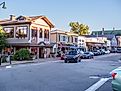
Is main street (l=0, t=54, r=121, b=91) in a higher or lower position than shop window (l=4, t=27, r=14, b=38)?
lower

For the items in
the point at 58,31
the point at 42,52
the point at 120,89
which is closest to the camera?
the point at 120,89

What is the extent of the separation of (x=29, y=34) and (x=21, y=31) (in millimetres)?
2244

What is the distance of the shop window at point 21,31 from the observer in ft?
173

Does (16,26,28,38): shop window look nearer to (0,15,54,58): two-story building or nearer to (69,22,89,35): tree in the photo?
(0,15,54,58): two-story building

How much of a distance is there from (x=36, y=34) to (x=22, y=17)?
12.9 feet

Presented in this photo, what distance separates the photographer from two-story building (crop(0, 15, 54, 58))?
52469 mm

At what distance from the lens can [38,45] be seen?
5341 centimetres

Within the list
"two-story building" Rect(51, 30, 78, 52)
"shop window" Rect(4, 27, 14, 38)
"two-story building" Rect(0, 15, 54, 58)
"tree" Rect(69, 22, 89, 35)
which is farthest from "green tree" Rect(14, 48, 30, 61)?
"tree" Rect(69, 22, 89, 35)

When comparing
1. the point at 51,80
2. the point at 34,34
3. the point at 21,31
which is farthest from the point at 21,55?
the point at 51,80

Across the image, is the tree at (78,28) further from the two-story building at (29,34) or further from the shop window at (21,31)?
the shop window at (21,31)

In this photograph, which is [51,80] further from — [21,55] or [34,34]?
[34,34]

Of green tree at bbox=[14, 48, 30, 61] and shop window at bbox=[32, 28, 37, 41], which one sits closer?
green tree at bbox=[14, 48, 30, 61]

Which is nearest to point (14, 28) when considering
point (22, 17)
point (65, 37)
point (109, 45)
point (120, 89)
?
point (22, 17)

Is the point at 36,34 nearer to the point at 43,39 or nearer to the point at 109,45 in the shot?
the point at 43,39
